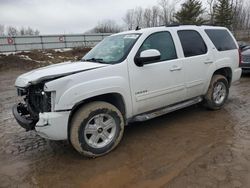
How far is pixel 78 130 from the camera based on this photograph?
3.71 meters

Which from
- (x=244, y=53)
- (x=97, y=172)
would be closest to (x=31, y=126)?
(x=97, y=172)

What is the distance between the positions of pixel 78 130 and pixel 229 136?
261 cm

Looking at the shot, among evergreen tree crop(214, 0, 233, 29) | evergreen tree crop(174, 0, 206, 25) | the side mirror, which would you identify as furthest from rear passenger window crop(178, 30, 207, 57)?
evergreen tree crop(214, 0, 233, 29)

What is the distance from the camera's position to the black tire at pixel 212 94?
5.75 meters

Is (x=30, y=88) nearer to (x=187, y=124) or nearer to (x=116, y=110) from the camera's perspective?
(x=116, y=110)

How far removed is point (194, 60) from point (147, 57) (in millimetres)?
1397

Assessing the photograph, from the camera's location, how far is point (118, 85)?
13.2ft

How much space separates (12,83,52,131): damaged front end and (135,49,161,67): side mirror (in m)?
1.56

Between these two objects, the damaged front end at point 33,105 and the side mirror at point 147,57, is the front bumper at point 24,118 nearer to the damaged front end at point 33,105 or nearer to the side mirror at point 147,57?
the damaged front end at point 33,105

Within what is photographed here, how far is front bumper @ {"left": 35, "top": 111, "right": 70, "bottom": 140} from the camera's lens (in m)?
3.54

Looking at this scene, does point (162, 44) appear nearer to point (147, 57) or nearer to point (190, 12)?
point (147, 57)

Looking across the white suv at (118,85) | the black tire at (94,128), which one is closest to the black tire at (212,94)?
the white suv at (118,85)

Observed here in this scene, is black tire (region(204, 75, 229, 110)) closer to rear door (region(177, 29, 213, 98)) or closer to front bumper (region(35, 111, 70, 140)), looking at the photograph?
rear door (region(177, 29, 213, 98))

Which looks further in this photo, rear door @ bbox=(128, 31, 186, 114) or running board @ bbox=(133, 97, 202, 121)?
running board @ bbox=(133, 97, 202, 121)
